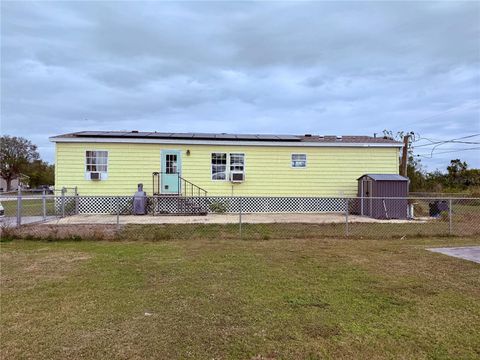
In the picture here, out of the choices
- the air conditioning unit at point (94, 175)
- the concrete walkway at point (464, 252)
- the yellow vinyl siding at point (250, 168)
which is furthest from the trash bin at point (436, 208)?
the air conditioning unit at point (94, 175)

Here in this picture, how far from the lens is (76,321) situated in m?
3.68

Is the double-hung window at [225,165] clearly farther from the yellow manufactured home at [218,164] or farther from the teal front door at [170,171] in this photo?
the teal front door at [170,171]

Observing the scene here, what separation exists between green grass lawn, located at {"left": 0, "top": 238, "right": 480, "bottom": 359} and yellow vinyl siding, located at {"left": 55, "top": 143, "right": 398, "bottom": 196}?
9.24 metres

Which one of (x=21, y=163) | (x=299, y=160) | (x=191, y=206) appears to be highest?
(x=21, y=163)

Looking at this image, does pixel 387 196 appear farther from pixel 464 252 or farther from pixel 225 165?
pixel 464 252

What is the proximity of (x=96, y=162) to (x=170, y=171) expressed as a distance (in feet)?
10.7

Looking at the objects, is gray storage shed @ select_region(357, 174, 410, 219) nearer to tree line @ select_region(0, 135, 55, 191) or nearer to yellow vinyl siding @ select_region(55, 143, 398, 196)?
yellow vinyl siding @ select_region(55, 143, 398, 196)

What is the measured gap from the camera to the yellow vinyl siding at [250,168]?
633 inches

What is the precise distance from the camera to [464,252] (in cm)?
732

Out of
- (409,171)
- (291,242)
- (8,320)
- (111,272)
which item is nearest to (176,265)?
(111,272)

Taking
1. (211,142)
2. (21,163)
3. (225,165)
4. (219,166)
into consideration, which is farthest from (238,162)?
(21,163)

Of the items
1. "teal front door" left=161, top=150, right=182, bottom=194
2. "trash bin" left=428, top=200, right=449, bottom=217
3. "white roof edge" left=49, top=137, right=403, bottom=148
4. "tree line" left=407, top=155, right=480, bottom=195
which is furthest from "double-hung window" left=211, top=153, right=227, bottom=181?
"tree line" left=407, top=155, right=480, bottom=195

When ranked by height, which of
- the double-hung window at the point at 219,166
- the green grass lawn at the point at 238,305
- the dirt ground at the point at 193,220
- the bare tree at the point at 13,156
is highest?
the bare tree at the point at 13,156

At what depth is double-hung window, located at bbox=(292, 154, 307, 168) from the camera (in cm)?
1706
